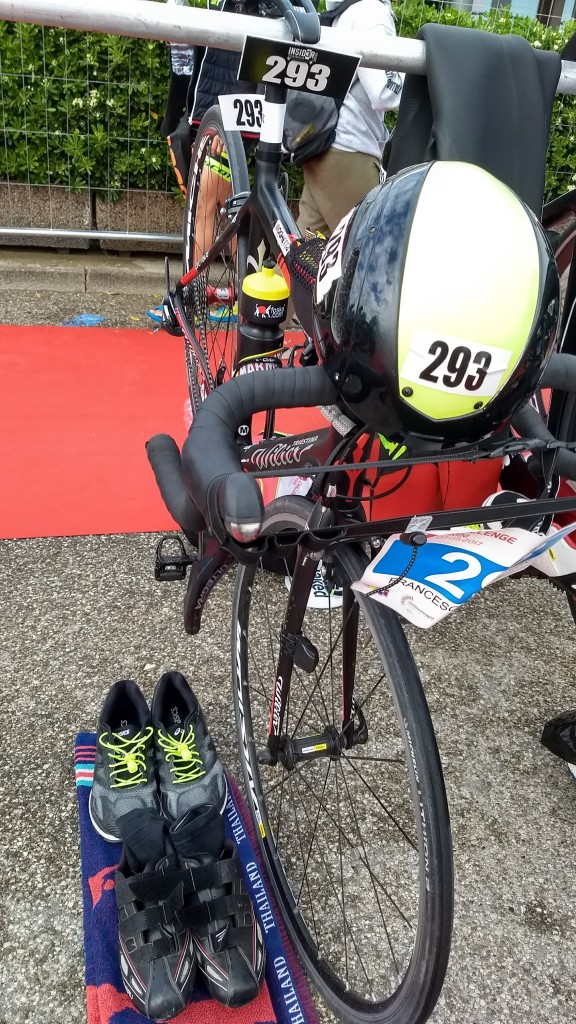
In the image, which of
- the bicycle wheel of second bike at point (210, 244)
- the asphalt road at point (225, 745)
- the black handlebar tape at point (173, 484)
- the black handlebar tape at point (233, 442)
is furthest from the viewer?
the bicycle wheel of second bike at point (210, 244)

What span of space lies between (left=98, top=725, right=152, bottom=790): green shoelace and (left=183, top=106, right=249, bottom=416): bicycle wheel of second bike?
4.24 ft

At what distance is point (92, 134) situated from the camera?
17.5ft

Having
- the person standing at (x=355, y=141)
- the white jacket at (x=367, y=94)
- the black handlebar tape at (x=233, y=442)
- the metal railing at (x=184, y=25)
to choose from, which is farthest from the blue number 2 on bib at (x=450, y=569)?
the person standing at (x=355, y=141)

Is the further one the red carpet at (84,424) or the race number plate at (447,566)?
the red carpet at (84,424)

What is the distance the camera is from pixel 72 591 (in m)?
2.60

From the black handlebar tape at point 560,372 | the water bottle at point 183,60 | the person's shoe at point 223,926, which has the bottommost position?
the person's shoe at point 223,926

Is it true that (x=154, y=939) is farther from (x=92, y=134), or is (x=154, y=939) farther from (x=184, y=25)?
(x=92, y=134)

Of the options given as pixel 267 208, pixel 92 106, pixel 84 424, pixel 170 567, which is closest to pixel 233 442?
pixel 170 567

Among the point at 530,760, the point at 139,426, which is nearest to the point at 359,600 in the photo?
the point at 530,760

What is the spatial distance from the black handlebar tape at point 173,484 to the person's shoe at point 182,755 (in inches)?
30.4

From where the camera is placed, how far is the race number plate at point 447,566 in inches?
43.1

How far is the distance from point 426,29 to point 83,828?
2.03 m

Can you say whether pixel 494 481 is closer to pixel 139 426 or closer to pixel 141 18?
pixel 141 18

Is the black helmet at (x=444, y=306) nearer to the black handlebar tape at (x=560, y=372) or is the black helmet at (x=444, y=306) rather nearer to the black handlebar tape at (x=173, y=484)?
the black handlebar tape at (x=560, y=372)
